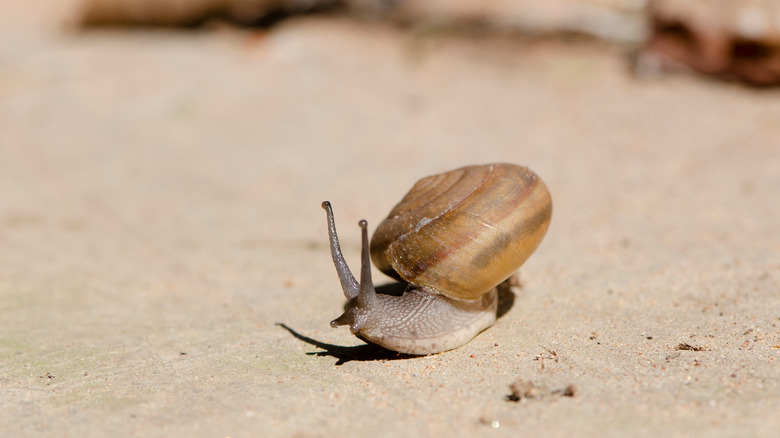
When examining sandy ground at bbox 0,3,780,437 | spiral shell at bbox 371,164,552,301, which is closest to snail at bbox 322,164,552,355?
spiral shell at bbox 371,164,552,301

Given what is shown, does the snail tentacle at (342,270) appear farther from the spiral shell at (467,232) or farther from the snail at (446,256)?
the spiral shell at (467,232)

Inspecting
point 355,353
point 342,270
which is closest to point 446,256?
point 342,270

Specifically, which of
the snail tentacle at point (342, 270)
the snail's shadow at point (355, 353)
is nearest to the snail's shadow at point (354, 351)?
the snail's shadow at point (355, 353)

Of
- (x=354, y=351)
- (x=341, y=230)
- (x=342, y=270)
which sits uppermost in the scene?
(x=342, y=270)

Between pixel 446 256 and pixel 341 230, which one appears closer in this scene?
pixel 446 256

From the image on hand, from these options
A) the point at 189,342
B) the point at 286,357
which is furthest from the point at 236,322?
the point at 286,357

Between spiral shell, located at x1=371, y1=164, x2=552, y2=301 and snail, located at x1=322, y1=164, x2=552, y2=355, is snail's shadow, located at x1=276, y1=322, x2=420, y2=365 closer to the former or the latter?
snail, located at x1=322, y1=164, x2=552, y2=355

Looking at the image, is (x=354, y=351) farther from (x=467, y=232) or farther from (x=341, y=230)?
(x=341, y=230)
